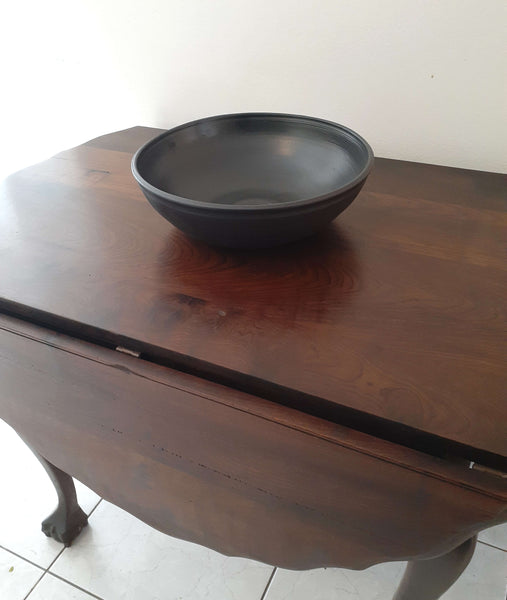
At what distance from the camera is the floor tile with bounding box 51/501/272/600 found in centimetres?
92

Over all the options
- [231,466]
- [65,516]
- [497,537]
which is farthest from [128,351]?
[497,537]

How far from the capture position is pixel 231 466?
53 cm

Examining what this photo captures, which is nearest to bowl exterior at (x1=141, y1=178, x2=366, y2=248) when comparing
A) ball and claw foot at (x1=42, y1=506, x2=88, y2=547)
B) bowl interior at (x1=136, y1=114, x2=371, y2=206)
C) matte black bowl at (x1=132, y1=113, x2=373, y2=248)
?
matte black bowl at (x1=132, y1=113, x2=373, y2=248)

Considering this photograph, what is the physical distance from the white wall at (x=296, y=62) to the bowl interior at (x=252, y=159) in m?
0.22

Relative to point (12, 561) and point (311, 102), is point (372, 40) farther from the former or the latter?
point (12, 561)

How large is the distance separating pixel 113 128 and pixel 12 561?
1.05 m

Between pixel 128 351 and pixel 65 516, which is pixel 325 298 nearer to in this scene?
pixel 128 351

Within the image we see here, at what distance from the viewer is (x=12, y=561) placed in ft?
3.22

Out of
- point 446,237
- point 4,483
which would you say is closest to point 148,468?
point 446,237

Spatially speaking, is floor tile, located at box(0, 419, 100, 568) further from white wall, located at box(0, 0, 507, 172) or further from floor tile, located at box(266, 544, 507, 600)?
white wall, located at box(0, 0, 507, 172)

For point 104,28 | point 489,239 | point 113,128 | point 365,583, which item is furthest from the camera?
point 113,128

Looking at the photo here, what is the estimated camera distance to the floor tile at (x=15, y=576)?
0.93 m

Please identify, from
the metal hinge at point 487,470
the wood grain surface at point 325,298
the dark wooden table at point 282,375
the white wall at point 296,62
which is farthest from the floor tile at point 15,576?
the white wall at point 296,62

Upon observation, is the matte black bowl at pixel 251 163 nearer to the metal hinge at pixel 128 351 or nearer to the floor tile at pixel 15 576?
the metal hinge at pixel 128 351
